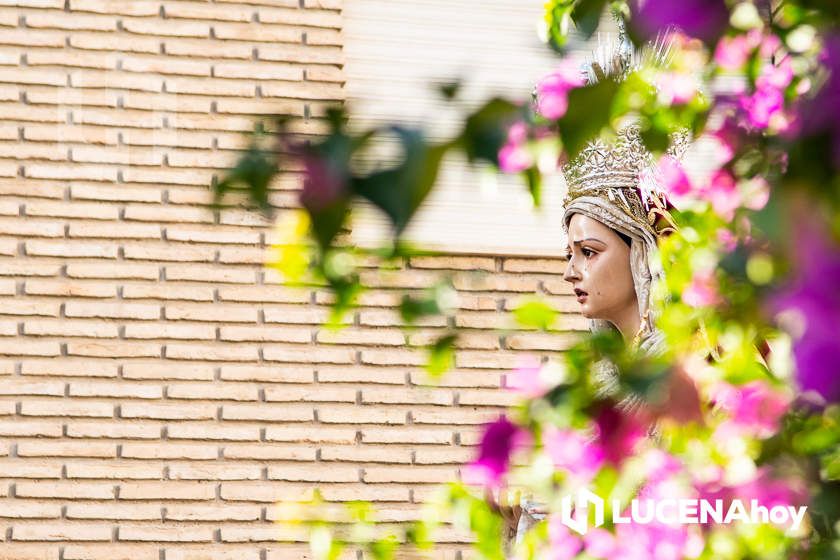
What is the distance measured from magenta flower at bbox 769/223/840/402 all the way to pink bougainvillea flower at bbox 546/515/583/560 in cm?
91

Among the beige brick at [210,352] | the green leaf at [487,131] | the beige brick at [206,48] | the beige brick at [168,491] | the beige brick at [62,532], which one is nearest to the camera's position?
the green leaf at [487,131]

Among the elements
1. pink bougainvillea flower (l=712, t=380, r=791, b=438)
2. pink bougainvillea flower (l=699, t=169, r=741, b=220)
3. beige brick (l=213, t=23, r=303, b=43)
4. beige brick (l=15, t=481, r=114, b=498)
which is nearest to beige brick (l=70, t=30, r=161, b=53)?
beige brick (l=213, t=23, r=303, b=43)

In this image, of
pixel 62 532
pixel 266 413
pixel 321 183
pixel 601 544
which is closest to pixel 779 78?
pixel 601 544

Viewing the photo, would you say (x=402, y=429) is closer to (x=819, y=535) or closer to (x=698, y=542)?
(x=698, y=542)

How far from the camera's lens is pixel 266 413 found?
5070 mm

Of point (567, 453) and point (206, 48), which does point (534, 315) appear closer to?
point (567, 453)

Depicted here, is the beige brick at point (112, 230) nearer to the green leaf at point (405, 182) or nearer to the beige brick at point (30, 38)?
the beige brick at point (30, 38)

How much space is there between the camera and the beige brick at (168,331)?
5039mm

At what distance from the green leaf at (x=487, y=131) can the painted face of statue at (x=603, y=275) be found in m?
2.25

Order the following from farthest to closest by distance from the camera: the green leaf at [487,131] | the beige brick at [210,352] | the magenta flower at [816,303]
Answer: the beige brick at [210,352] < the green leaf at [487,131] < the magenta flower at [816,303]

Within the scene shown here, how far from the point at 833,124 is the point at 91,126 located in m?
4.77

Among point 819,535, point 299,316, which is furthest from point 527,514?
point 299,316
